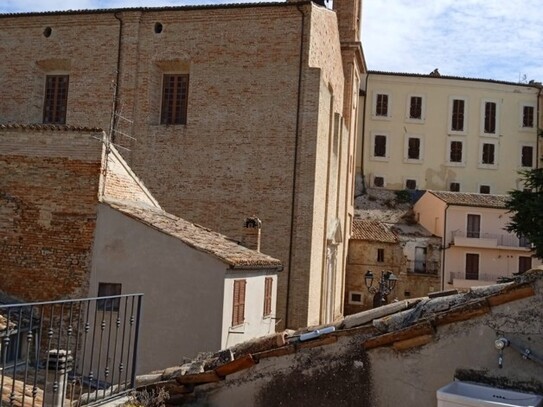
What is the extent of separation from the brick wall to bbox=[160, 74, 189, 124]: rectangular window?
29.2 feet

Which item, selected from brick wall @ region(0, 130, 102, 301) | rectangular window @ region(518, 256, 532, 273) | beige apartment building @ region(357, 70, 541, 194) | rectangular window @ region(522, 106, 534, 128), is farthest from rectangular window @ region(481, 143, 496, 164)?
brick wall @ region(0, 130, 102, 301)

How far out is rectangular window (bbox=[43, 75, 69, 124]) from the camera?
72.9ft

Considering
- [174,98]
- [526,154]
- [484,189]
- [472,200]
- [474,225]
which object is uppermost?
[526,154]

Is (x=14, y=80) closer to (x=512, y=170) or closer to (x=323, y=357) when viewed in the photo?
(x=323, y=357)

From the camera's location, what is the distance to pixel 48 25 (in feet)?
73.9

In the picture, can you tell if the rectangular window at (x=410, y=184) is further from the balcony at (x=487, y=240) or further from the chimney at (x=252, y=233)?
the chimney at (x=252, y=233)

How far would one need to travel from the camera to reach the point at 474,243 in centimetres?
3472

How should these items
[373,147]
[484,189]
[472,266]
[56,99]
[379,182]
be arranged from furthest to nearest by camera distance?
1. [484,189]
2. [373,147]
3. [379,182]
4. [472,266]
5. [56,99]

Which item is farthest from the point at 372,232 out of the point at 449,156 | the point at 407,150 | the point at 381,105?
the point at 381,105

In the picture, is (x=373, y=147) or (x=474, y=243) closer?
(x=474, y=243)

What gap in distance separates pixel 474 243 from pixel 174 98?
2096 centimetres

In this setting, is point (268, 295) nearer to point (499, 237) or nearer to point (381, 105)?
point (499, 237)

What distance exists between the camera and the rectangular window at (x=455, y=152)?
43.8 metres

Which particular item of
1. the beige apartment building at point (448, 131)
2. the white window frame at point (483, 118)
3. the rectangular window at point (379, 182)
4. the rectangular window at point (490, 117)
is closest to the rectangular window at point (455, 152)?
the beige apartment building at point (448, 131)
